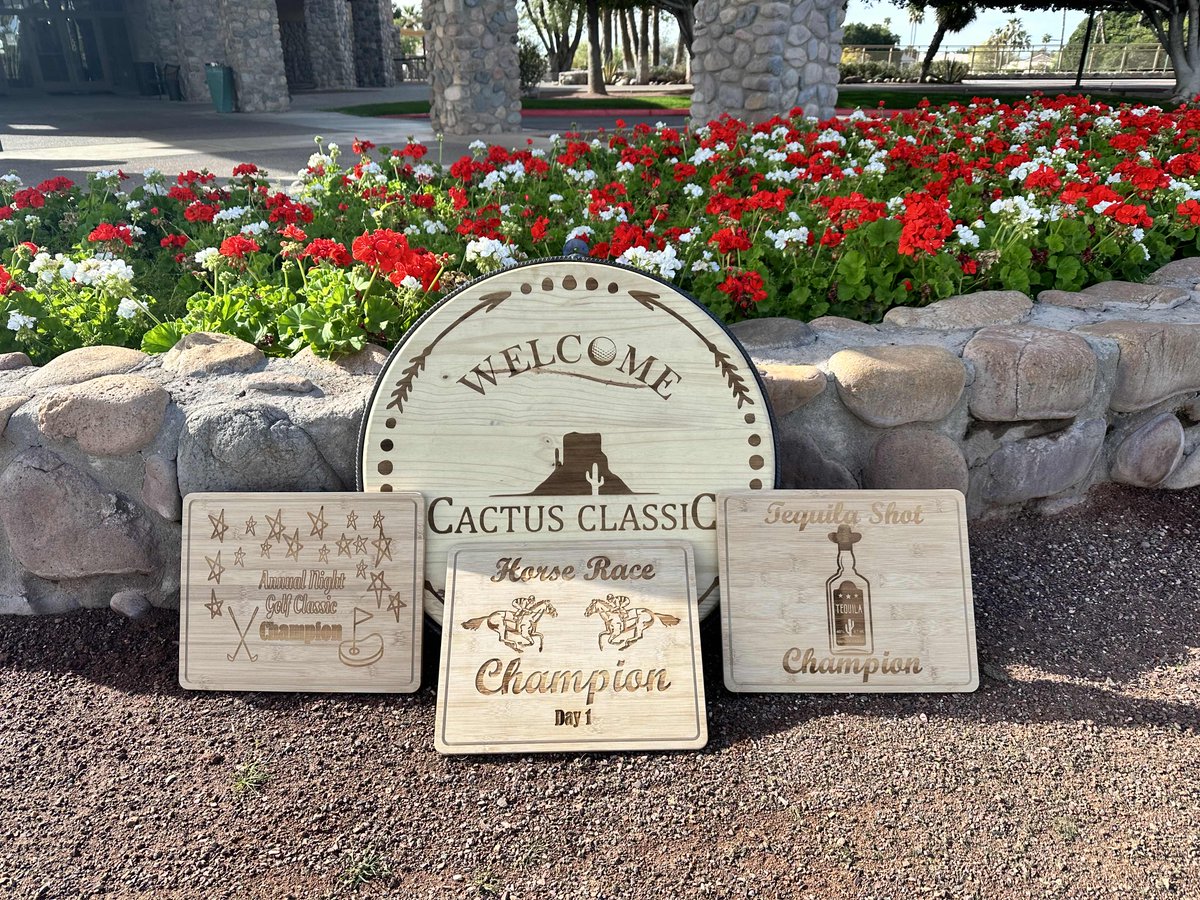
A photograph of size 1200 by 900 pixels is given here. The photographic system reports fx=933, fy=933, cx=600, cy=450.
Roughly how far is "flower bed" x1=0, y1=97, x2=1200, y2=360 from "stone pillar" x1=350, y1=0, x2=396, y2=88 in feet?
64.4

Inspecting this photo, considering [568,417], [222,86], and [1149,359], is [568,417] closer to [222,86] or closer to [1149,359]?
[1149,359]

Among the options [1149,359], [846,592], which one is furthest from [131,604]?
[1149,359]

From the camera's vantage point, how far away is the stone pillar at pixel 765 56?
24.7 ft

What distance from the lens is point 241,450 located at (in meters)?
2.31

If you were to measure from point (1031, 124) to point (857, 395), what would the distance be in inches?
174

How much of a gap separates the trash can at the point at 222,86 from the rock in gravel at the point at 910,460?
15.4 m

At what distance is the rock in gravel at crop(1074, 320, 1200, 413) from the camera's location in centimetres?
281

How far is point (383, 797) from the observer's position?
1.88 meters

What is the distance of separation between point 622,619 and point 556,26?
2978 centimetres

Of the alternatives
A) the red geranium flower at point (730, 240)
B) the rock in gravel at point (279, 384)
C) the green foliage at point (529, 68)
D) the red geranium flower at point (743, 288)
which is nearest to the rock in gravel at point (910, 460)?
the red geranium flower at point (743, 288)

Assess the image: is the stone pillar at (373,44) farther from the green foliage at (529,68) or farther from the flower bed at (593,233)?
the flower bed at (593,233)

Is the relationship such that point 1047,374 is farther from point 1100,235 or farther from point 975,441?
point 1100,235

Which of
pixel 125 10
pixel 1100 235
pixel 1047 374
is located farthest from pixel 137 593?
pixel 125 10

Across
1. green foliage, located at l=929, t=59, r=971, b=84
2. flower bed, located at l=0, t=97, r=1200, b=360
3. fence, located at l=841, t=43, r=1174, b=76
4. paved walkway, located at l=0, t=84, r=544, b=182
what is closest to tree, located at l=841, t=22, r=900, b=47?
fence, located at l=841, t=43, r=1174, b=76
